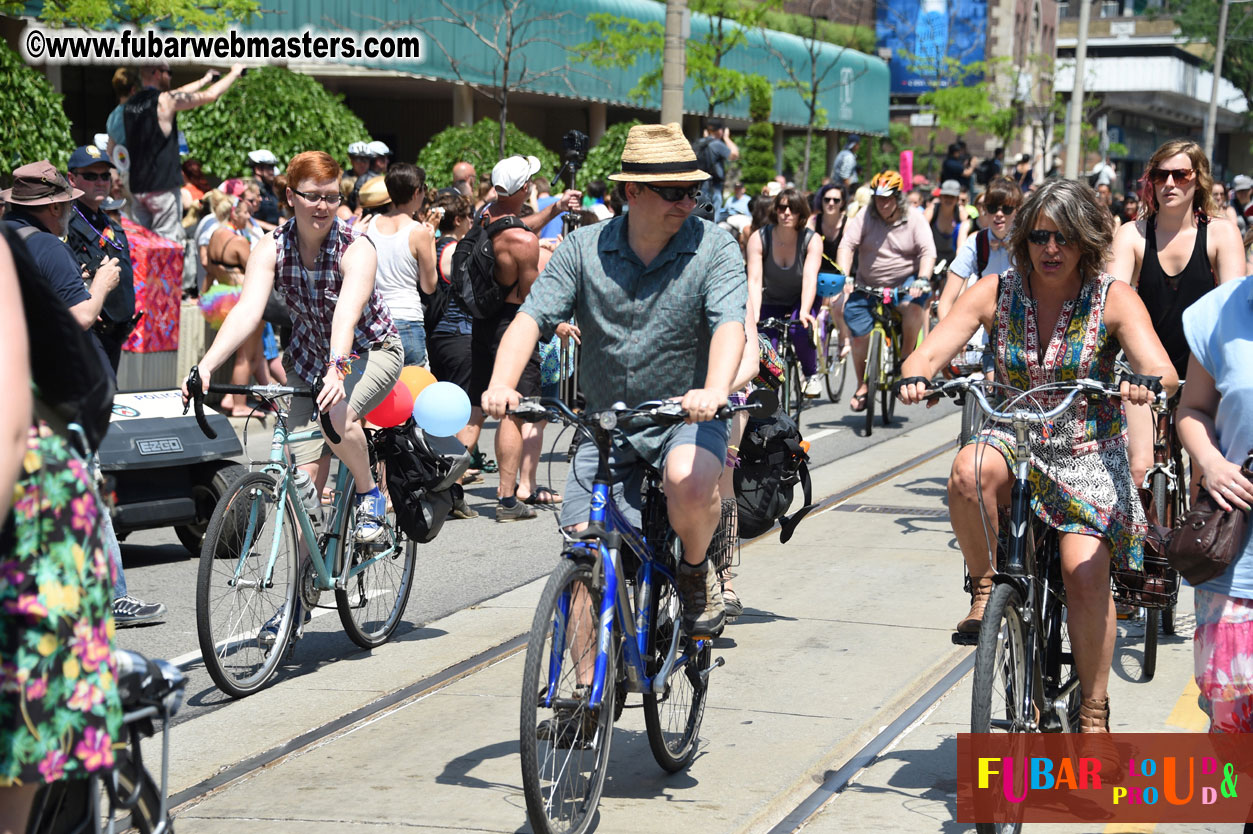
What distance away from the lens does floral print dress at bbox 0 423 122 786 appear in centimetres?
252

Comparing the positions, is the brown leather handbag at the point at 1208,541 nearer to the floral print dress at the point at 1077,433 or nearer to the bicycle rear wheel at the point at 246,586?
the floral print dress at the point at 1077,433

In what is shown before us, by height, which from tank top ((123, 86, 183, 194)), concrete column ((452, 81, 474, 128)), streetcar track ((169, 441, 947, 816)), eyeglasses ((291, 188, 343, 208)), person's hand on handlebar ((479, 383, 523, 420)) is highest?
concrete column ((452, 81, 474, 128))

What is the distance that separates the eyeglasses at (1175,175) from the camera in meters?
6.88

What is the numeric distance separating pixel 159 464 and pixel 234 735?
272cm

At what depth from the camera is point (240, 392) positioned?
5.61m

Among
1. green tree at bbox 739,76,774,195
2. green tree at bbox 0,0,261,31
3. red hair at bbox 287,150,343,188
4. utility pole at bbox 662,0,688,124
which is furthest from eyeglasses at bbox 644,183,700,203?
green tree at bbox 739,76,774,195

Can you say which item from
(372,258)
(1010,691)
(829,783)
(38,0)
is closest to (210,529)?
(372,258)

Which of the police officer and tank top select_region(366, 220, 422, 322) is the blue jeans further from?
the police officer

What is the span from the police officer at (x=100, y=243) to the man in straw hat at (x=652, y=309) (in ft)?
10.9

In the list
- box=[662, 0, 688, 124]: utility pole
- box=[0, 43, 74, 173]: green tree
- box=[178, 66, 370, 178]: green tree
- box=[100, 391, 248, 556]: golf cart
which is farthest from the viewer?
box=[178, 66, 370, 178]: green tree

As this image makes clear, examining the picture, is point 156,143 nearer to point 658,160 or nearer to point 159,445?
point 159,445

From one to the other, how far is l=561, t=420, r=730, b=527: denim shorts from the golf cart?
360 cm

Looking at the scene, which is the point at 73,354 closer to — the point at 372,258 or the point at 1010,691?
the point at 1010,691

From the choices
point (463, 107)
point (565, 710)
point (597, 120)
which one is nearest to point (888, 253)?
point (565, 710)
